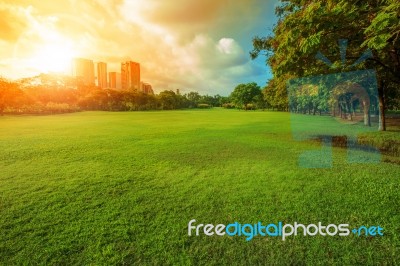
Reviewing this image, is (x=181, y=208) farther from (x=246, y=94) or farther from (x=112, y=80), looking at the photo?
(x=112, y=80)

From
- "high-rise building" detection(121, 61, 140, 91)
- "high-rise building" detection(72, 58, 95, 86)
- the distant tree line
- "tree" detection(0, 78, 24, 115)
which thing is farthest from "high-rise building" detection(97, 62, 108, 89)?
"tree" detection(0, 78, 24, 115)

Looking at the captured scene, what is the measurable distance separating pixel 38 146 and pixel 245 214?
41.1ft

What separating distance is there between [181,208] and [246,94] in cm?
8612

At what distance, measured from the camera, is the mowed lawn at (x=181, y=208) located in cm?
370

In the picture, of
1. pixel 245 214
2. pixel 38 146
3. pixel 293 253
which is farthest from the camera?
pixel 38 146

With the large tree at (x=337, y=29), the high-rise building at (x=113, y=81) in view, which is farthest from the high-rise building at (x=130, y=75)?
the large tree at (x=337, y=29)

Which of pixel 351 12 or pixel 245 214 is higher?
→ pixel 351 12

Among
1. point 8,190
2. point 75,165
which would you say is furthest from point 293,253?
point 75,165

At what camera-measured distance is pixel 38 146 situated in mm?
12180

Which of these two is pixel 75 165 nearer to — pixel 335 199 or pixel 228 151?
pixel 228 151

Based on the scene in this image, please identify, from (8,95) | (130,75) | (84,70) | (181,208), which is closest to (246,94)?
(130,75)

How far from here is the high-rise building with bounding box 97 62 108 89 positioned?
8816cm

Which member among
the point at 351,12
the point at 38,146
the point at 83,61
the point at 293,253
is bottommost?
the point at 293,253

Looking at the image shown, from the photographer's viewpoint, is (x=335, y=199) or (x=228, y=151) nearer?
(x=335, y=199)
